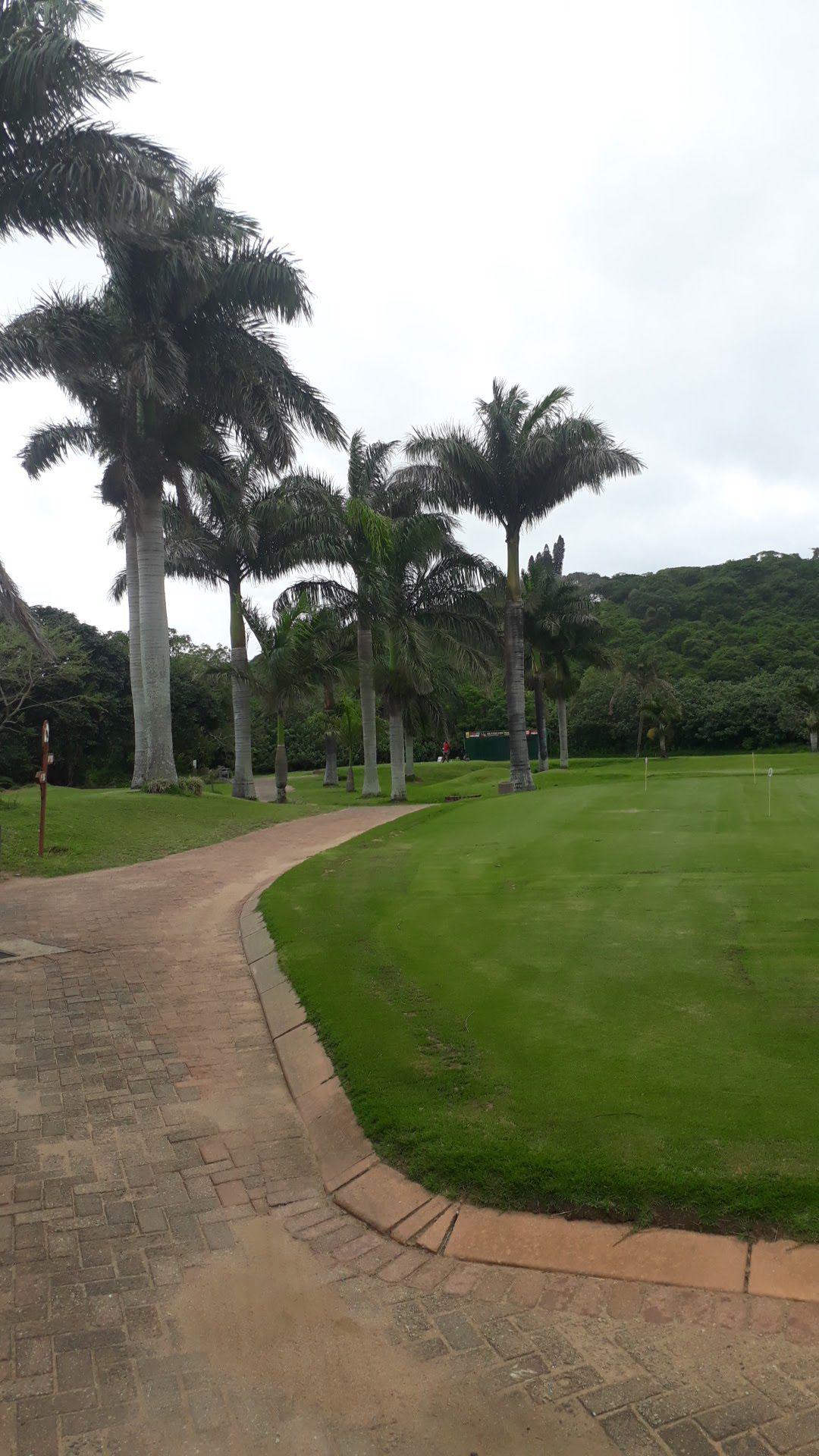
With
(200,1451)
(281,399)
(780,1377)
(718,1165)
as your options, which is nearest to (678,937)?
(718,1165)

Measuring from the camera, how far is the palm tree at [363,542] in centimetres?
2673

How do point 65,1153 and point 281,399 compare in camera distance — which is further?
point 281,399

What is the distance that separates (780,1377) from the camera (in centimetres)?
297

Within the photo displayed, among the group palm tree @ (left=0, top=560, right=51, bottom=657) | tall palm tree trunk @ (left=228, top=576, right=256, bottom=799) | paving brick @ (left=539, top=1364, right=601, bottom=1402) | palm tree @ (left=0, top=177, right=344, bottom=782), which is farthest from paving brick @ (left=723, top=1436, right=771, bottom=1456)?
tall palm tree trunk @ (left=228, top=576, right=256, bottom=799)

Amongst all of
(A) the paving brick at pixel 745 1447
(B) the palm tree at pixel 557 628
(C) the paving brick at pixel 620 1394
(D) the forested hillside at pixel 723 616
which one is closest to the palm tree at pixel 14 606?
(C) the paving brick at pixel 620 1394

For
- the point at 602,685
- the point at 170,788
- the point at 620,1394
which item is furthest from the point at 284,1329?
the point at 602,685

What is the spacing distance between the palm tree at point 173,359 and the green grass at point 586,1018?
1376 cm

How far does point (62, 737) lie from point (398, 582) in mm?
18207

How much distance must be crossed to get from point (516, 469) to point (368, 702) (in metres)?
8.73

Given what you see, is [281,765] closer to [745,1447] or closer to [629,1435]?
[629,1435]

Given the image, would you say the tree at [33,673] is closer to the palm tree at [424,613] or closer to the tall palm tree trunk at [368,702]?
the tall palm tree trunk at [368,702]

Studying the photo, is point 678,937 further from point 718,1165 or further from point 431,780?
point 431,780

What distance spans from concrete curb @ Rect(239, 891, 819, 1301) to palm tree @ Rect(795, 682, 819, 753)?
4566cm

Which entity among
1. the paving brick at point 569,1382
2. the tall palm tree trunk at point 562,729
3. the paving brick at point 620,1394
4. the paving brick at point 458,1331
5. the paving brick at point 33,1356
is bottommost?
the paving brick at point 33,1356
